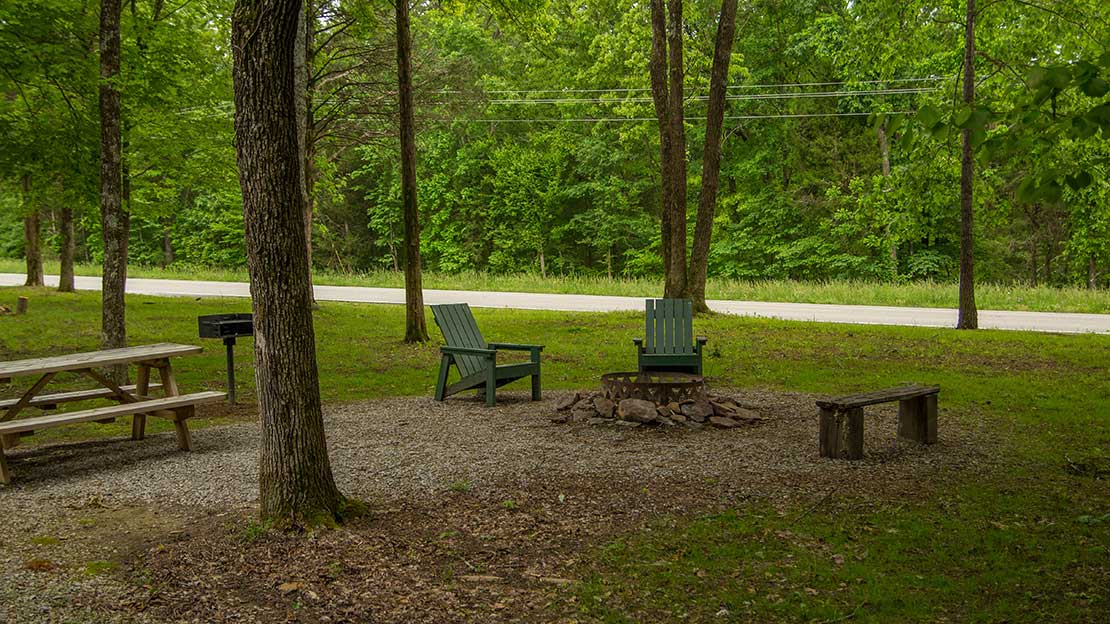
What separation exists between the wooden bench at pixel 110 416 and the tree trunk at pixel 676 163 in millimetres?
9529

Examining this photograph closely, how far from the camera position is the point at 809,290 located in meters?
22.7

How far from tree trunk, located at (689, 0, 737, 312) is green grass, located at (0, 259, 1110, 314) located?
5866 mm

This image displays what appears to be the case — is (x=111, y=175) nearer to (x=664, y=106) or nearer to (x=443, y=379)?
(x=443, y=379)

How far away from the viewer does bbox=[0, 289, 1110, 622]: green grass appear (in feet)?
12.4

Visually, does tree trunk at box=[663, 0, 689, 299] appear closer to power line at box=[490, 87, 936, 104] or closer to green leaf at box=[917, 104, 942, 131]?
power line at box=[490, 87, 936, 104]

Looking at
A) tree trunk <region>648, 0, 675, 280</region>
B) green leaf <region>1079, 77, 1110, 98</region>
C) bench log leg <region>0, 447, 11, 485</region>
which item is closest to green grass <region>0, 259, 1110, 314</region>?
tree trunk <region>648, 0, 675, 280</region>

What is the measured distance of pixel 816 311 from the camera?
18.7 m

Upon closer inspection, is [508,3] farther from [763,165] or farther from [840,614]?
[763,165]

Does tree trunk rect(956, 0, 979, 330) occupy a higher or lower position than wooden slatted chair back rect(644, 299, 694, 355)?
higher

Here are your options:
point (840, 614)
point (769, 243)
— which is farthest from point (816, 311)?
point (840, 614)

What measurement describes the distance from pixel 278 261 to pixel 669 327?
19.0 ft

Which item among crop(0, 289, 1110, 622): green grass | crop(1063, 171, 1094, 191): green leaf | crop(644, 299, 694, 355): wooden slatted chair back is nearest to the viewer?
crop(1063, 171, 1094, 191): green leaf

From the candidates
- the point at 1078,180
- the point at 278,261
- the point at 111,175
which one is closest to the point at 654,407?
the point at 278,261

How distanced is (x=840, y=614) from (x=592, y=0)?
19759mm
